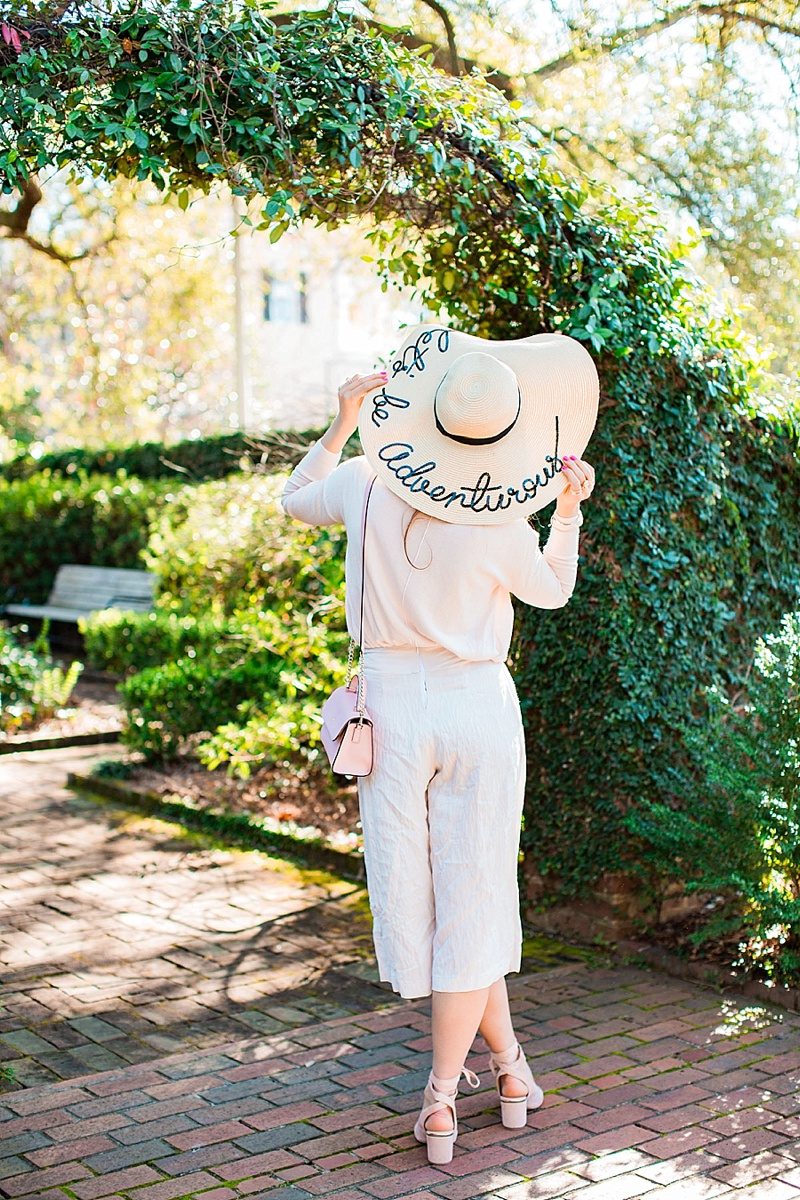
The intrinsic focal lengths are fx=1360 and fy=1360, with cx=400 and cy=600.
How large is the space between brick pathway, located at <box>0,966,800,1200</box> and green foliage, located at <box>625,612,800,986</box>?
33 cm

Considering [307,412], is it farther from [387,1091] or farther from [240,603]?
[387,1091]

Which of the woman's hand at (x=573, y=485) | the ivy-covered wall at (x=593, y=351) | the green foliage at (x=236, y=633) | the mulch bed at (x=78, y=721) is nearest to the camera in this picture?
the woman's hand at (x=573, y=485)

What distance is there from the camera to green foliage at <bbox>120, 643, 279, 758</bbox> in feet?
26.3

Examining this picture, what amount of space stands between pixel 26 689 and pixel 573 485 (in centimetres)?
693

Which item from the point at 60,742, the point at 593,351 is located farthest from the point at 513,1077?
the point at 60,742

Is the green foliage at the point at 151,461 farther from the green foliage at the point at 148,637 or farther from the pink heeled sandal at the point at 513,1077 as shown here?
the pink heeled sandal at the point at 513,1077

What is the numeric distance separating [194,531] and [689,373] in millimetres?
5587

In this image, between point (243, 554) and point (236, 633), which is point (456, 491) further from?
point (243, 554)

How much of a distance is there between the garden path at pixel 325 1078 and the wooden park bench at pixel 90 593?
7122mm

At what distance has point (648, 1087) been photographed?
408 cm

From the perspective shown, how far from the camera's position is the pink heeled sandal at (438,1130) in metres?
3.59

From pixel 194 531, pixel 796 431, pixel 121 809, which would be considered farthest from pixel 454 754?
pixel 194 531

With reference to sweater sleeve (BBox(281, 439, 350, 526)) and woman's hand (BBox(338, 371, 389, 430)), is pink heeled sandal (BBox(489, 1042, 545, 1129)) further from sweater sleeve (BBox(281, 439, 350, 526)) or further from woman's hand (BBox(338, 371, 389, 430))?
woman's hand (BBox(338, 371, 389, 430))

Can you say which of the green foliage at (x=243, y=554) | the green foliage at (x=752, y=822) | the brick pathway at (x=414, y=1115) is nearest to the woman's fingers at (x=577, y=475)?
the green foliage at (x=752, y=822)
